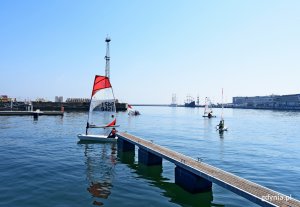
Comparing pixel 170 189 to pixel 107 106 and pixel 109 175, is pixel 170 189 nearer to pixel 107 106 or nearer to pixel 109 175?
pixel 109 175

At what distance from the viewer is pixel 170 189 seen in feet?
63.7

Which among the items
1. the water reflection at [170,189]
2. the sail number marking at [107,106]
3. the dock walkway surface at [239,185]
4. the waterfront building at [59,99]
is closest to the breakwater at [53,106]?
the waterfront building at [59,99]

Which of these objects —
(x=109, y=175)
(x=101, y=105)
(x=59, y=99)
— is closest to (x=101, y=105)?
(x=101, y=105)

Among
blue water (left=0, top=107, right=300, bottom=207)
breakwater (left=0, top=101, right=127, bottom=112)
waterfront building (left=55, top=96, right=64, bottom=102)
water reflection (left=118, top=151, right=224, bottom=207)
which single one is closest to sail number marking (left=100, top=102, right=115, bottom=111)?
blue water (left=0, top=107, right=300, bottom=207)

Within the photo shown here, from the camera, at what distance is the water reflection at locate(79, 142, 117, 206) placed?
18.2 metres

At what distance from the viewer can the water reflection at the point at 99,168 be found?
18211 mm

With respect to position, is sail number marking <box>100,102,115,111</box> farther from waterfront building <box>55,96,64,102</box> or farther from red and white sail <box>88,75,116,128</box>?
waterfront building <box>55,96,64,102</box>

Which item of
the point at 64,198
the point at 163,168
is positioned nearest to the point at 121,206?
A: the point at 64,198

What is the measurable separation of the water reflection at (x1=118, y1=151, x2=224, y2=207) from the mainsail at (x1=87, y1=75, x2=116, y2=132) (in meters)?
18.6

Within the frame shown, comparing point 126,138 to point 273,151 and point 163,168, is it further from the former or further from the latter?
point 273,151

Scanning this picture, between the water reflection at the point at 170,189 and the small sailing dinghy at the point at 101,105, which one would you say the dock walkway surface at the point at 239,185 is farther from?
the small sailing dinghy at the point at 101,105

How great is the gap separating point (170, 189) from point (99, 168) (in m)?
7.92

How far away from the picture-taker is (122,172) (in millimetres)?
23828

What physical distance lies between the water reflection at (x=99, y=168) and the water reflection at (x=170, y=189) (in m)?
2.47
